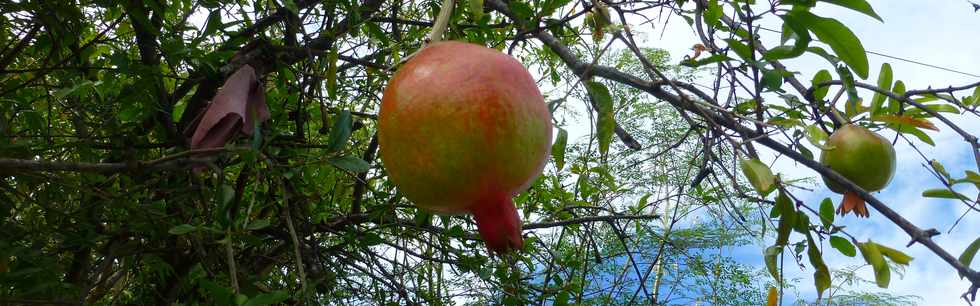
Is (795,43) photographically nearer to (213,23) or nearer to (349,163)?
(349,163)

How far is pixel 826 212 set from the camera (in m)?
0.77

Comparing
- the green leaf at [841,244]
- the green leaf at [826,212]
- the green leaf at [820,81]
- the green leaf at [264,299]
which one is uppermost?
the green leaf at [820,81]

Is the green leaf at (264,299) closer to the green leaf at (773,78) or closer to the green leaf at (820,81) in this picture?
the green leaf at (773,78)

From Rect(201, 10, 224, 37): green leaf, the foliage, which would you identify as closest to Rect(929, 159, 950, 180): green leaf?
the foliage

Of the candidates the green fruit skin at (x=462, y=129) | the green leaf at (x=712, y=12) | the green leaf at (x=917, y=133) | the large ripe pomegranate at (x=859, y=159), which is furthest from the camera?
the green leaf at (x=917, y=133)

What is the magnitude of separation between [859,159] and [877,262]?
0.25 m

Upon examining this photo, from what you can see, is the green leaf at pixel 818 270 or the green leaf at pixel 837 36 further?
the green leaf at pixel 818 270

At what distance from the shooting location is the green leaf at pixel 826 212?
752 mm

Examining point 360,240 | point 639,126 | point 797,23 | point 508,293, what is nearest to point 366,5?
point 360,240

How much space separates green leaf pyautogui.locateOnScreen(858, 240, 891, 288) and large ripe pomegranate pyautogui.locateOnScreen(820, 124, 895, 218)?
0.59 feet

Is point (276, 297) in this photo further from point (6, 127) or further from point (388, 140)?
point (6, 127)

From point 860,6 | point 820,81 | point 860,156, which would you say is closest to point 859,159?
point 860,156

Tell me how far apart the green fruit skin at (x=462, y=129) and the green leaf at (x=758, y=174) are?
0.77 ft


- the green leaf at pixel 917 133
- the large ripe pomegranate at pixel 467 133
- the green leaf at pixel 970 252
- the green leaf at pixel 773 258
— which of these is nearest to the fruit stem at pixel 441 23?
the large ripe pomegranate at pixel 467 133
